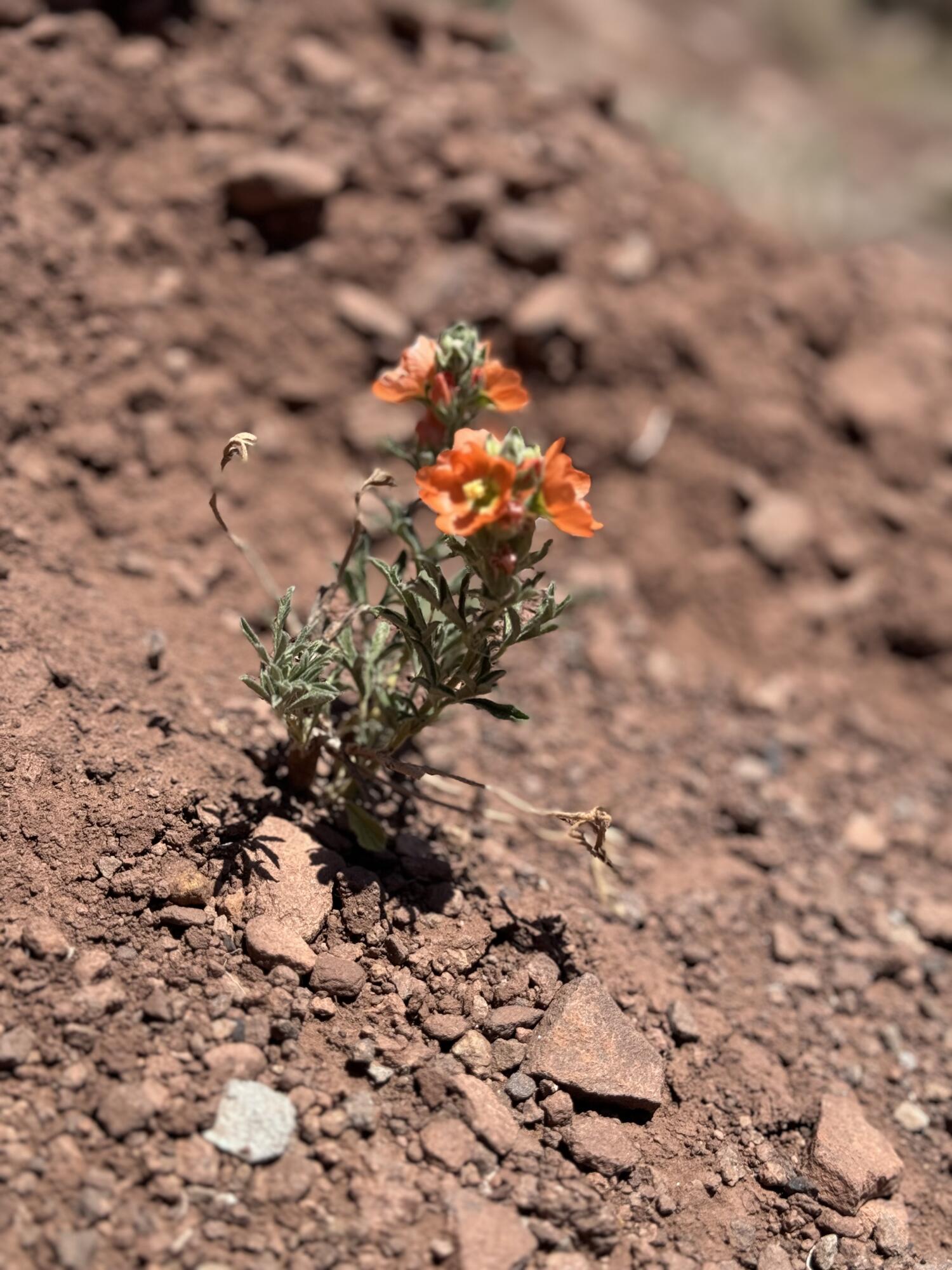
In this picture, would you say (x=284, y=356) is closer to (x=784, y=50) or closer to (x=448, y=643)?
(x=448, y=643)

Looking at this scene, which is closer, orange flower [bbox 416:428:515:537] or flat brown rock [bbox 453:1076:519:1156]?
orange flower [bbox 416:428:515:537]

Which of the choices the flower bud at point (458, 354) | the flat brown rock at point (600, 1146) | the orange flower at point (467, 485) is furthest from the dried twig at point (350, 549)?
the flat brown rock at point (600, 1146)

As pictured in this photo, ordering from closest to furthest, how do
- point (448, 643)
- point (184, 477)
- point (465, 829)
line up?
point (448, 643) → point (465, 829) → point (184, 477)

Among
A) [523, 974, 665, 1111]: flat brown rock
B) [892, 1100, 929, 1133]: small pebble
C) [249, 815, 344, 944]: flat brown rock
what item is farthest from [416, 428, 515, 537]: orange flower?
[892, 1100, 929, 1133]: small pebble

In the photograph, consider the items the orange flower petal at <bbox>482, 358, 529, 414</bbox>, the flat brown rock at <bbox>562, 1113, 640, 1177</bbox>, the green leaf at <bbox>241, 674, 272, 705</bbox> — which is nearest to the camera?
the flat brown rock at <bbox>562, 1113, 640, 1177</bbox>

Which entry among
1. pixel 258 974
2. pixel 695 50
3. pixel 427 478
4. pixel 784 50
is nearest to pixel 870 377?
pixel 427 478

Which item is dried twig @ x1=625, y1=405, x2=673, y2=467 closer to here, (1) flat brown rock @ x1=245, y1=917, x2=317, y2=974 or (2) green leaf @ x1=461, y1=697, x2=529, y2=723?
(2) green leaf @ x1=461, y1=697, x2=529, y2=723

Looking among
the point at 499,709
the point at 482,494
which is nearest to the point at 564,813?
the point at 499,709

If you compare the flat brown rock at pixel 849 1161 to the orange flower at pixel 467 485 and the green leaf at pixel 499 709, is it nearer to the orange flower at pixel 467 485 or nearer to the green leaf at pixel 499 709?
the green leaf at pixel 499 709
